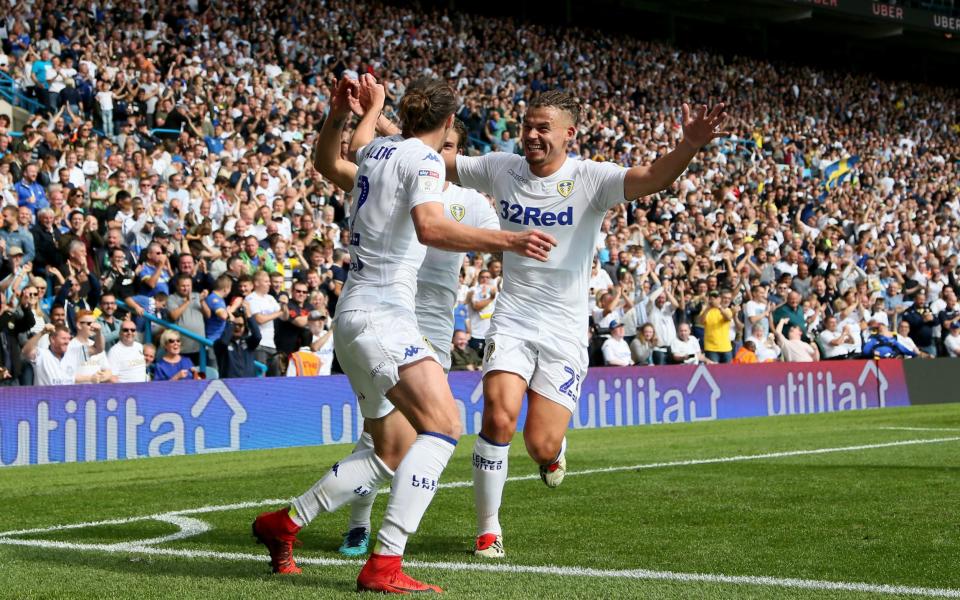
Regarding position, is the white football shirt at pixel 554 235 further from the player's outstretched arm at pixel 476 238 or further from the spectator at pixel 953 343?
the spectator at pixel 953 343

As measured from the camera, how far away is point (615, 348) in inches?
727

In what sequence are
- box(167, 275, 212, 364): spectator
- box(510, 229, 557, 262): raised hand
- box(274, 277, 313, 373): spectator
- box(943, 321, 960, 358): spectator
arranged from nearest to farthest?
box(510, 229, 557, 262): raised hand
box(167, 275, 212, 364): spectator
box(274, 277, 313, 373): spectator
box(943, 321, 960, 358): spectator

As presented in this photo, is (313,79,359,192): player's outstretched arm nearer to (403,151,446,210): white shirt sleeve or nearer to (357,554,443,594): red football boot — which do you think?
(403,151,446,210): white shirt sleeve

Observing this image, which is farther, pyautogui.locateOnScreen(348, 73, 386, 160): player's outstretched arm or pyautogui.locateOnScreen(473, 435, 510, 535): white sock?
pyautogui.locateOnScreen(473, 435, 510, 535): white sock

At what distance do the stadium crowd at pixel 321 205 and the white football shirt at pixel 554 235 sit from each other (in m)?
5.30

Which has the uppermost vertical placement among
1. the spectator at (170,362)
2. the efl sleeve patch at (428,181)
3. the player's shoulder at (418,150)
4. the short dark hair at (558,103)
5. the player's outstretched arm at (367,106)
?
the short dark hair at (558,103)

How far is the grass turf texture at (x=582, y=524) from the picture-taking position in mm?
5512

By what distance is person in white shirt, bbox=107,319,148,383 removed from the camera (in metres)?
14.0

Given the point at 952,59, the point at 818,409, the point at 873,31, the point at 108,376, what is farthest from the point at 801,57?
the point at 108,376

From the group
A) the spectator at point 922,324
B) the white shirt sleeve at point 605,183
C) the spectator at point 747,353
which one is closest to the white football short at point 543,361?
the white shirt sleeve at point 605,183

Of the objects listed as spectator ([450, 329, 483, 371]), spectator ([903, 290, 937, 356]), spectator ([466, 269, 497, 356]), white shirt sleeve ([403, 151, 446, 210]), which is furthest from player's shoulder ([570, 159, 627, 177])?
spectator ([903, 290, 937, 356])

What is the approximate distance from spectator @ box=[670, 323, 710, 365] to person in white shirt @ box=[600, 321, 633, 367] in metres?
1.39

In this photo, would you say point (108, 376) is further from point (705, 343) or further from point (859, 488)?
point (705, 343)

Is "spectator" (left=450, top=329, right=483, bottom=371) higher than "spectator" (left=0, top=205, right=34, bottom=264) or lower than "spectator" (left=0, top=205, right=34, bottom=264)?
lower
